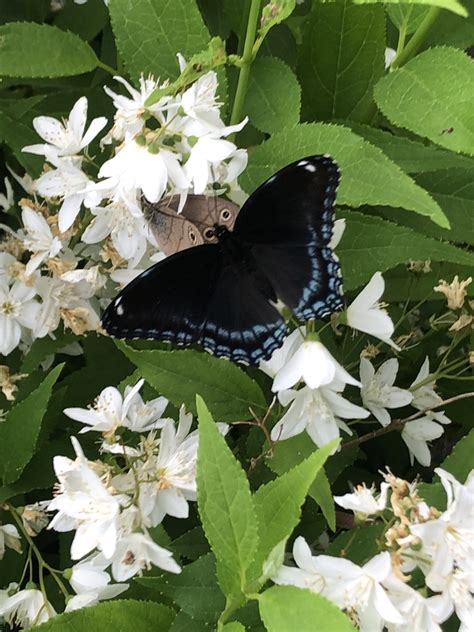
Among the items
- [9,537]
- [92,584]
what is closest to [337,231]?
[92,584]

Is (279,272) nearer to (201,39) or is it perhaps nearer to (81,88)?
(201,39)

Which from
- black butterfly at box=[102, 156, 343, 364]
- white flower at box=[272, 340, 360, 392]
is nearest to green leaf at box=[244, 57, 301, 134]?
black butterfly at box=[102, 156, 343, 364]

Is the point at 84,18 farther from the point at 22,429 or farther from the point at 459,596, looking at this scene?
the point at 459,596

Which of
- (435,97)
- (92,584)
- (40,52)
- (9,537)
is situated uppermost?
(435,97)

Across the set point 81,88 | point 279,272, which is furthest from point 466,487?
point 81,88

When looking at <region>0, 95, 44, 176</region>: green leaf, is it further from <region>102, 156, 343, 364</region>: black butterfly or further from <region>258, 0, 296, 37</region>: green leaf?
<region>258, 0, 296, 37</region>: green leaf
